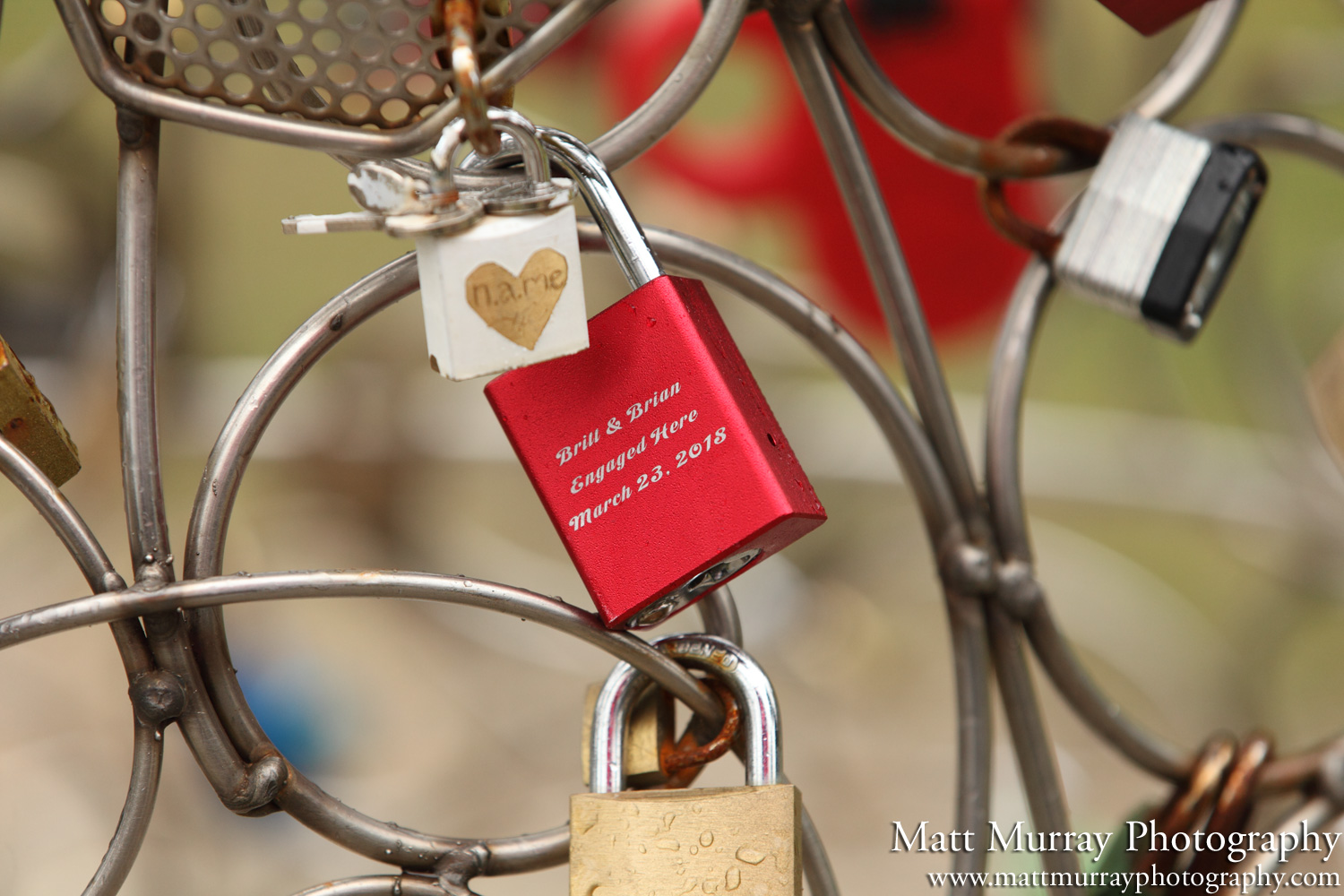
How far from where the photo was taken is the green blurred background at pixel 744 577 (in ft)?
5.11

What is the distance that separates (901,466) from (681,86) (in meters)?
0.20

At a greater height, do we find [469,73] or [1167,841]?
[469,73]

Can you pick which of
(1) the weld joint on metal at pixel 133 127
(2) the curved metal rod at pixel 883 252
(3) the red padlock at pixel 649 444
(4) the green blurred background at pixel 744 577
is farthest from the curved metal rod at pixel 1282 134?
(4) the green blurred background at pixel 744 577

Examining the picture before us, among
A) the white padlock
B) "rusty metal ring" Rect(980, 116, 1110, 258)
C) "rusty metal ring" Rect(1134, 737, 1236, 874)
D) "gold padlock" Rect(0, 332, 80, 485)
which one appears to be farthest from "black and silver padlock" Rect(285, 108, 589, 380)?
"rusty metal ring" Rect(1134, 737, 1236, 874)

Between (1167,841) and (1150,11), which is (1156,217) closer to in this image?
(1150,11)

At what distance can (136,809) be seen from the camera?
1.09 ft

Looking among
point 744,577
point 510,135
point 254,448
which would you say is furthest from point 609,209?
point 744,577

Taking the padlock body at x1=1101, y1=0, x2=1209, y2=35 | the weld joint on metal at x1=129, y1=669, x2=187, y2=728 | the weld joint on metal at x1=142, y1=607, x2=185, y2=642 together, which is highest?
the padlock body at x1=1101, y1=0, x2=1209, y2=35

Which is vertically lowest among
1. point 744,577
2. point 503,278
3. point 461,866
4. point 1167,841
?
point 744,577

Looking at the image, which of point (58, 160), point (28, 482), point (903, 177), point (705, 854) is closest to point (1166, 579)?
point (903, 177)

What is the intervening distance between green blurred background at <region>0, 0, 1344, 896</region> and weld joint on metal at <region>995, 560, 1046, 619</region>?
1.05 metres

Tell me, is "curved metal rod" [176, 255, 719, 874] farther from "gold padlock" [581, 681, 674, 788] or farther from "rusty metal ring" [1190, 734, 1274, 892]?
"rusty metal ring" [1190, 734, 1274, 892]

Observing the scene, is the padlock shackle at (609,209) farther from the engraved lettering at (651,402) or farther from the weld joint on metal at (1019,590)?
the weld joint on metal at (1019,590)

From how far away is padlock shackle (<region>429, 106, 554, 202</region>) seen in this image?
11.6 inches
